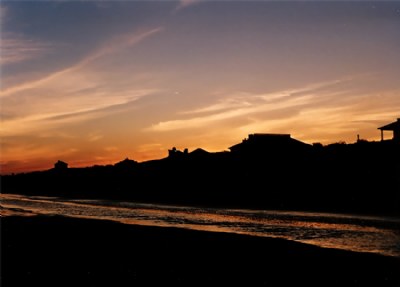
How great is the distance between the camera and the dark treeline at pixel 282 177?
39.6 metres

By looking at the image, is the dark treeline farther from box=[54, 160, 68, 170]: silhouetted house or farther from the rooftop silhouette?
box=[54, 160, 68, 170]: silhouetted house

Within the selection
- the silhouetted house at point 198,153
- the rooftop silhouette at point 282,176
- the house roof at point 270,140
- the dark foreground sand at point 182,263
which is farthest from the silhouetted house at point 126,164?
the dark foreground sand at point 182,263

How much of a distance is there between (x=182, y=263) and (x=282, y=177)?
3991 cm

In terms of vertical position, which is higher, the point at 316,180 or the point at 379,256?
the point at 316,180

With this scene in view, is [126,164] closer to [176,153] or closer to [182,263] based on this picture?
[176,153]

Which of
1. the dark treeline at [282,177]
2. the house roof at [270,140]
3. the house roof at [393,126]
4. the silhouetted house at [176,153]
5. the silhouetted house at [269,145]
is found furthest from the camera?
the silhouetted house at [176,153]

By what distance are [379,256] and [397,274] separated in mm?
3063

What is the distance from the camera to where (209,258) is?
45.0ft

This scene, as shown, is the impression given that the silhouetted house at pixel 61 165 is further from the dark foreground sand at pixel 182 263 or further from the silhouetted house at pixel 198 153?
the dark foreground sand at pixel 182 263

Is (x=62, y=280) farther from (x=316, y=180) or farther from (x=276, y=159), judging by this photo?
(x=276, y=159)

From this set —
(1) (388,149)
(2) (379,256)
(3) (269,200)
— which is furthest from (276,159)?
(2) (379,256)

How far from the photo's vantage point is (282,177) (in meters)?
51.6

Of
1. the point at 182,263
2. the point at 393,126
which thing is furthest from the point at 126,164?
the point at 182,263

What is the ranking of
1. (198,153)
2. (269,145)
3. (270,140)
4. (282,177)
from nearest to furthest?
(282,177) → (269,145) → (270,140) → (198,153)
